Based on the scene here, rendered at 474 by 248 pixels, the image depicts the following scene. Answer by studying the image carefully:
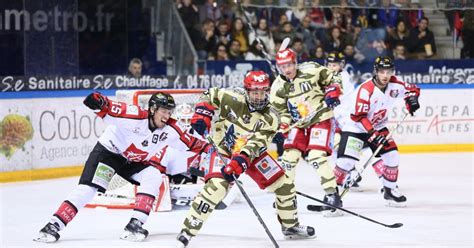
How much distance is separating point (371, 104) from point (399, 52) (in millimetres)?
5603

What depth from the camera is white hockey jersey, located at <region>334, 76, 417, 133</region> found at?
8.72 meters

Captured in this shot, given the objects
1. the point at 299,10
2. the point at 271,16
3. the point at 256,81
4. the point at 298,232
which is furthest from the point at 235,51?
the point at 256,81

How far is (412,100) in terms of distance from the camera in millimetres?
8672

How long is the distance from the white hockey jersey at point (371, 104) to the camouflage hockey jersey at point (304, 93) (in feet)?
0.84

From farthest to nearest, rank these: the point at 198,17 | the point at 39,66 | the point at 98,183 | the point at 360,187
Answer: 1. the point at 198,17
2. the point at 39,66
3. the point at 360,187
4. the point at 98,183

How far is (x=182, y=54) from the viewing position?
13.1 meters

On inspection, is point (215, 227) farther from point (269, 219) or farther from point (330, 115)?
point (330, 115)

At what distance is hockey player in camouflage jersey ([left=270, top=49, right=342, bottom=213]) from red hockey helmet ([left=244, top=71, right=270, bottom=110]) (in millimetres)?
1738

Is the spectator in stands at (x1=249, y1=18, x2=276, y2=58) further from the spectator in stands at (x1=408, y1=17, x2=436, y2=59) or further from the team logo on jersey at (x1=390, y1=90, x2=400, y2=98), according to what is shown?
the team logo on jersey at (x1=390, y1=90, x2=400, y2=98)

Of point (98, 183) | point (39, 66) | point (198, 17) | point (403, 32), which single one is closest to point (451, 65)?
point (403, 32)

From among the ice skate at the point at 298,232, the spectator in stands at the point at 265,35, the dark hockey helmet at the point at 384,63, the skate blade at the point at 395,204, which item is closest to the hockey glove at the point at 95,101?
the ice skate at the point at 298,232

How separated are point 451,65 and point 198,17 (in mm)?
3313

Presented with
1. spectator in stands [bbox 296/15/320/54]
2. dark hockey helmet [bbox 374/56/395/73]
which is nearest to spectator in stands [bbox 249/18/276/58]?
spectator in stands [bbox 296/15/320/54]

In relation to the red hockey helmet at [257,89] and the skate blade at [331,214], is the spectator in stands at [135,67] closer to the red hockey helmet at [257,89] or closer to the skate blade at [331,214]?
the skate blade at [331,214]
